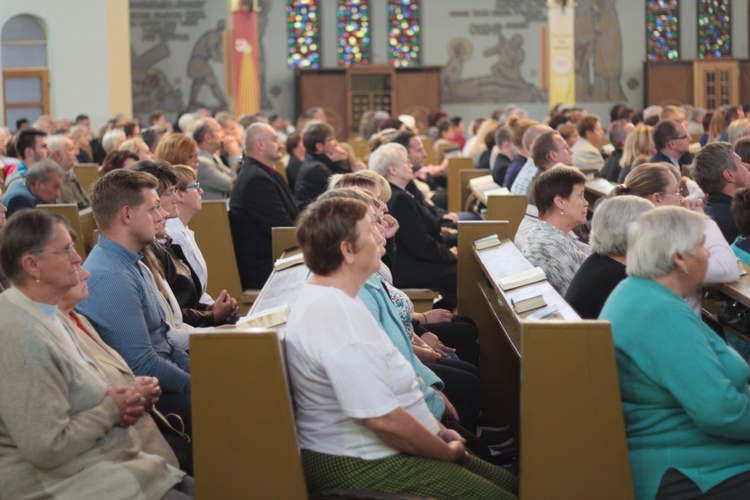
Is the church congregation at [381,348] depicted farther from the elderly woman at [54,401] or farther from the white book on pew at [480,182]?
the white book on pew at [480,182]

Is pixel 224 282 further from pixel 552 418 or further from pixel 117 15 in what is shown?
pixel 117 15

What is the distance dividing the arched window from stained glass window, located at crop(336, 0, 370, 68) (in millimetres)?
7004

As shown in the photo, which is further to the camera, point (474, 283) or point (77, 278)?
point (474, 283)

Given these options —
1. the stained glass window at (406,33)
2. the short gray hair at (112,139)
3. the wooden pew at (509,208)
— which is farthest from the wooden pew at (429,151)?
the wooden pew at (509,208)

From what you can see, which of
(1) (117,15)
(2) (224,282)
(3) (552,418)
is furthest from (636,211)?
(1) (117,15)

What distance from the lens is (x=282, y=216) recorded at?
6992 millimetres

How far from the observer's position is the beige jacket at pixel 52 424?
2736mm

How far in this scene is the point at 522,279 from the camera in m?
4.19

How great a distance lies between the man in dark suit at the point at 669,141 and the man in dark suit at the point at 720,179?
215 centimetres

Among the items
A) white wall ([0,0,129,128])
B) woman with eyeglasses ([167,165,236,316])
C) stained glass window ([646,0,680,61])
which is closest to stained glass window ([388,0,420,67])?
stained glass window ([646,0,680,61])

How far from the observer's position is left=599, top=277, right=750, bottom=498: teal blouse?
111 inches

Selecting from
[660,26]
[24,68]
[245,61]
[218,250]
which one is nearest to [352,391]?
[218,250]

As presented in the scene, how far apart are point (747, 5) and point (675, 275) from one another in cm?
2266

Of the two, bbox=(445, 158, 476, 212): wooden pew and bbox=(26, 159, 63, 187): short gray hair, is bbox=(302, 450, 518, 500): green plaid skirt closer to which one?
bbox=(26, 159, 63, 187): short gray hair
